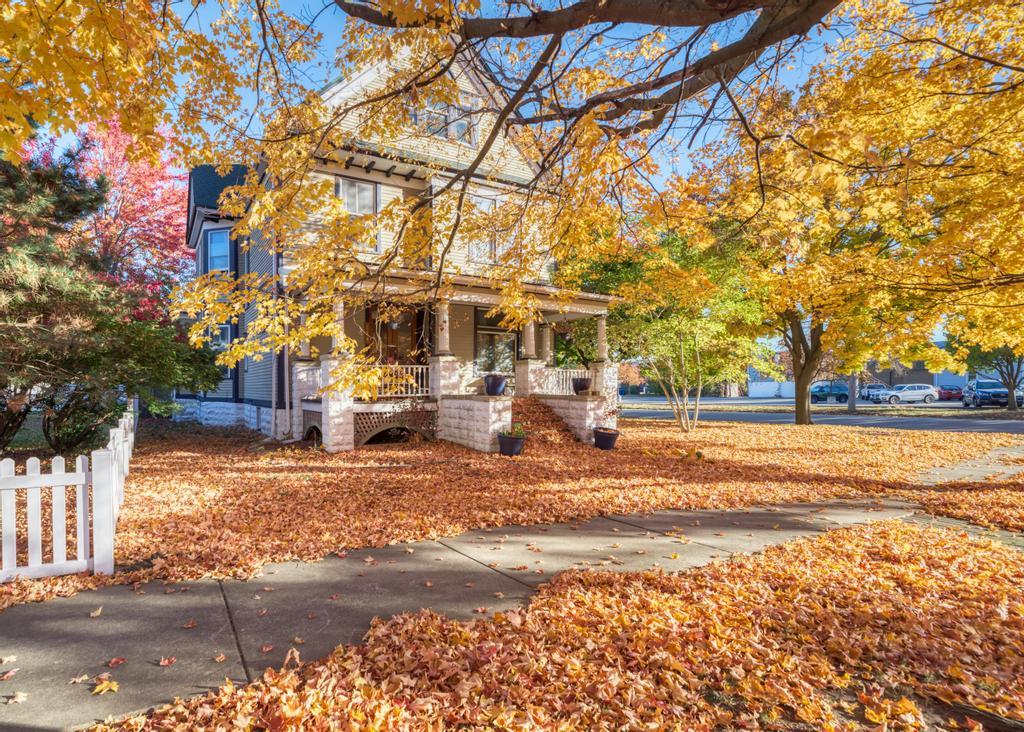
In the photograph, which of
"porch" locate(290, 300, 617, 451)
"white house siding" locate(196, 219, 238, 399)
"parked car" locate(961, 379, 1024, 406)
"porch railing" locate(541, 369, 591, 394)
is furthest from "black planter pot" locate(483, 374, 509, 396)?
"parked car" locate(961, 379, 1024, 406)

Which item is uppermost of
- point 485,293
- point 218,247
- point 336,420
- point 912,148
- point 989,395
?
point 218,247

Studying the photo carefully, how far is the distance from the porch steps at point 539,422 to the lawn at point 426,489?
2.4 inches

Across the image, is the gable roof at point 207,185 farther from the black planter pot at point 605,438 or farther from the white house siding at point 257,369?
the black planter pot at point 605,438

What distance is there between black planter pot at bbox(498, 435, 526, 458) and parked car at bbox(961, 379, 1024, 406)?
1448 inches

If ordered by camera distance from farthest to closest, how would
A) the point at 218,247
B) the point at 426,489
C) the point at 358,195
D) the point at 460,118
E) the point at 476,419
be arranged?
1. the point at 218,247
2. the point at 358,195
3. the point at 476,419
4. the point at 426,489
5. the point at 460,118

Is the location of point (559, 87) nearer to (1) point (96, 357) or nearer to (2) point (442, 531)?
(2) point (442, 531)

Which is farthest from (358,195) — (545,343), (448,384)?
(545,343)

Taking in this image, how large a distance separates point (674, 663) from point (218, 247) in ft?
61.2

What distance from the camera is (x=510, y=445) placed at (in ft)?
34.3

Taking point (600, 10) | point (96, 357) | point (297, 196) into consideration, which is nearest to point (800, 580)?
point (600, 10)

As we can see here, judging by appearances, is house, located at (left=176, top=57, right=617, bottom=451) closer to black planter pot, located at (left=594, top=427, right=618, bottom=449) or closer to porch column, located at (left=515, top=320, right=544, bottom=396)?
porch column, located at (left=515, top=320, right=544, bottom=396)

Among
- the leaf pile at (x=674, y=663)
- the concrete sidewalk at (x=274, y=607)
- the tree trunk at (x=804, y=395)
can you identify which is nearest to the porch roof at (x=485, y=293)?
the concrete sidewalk at (x=274, y=607)

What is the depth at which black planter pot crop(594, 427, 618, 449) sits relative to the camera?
38.7 ft

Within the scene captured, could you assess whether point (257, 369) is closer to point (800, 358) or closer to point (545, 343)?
point (545, 343)
